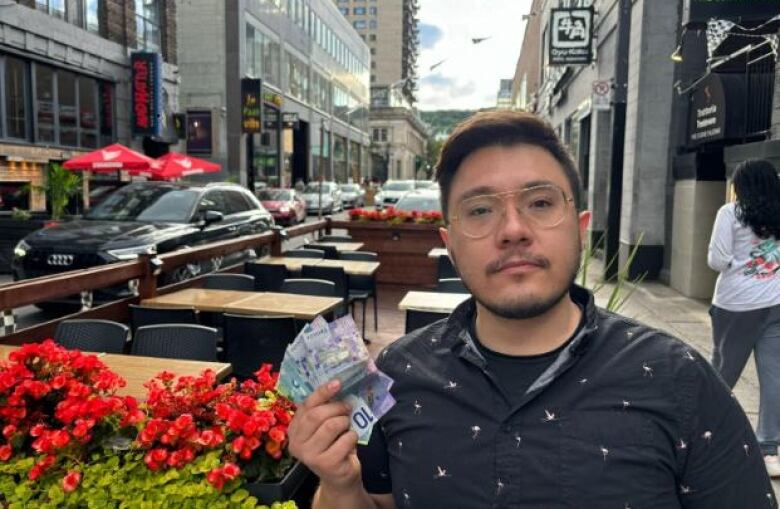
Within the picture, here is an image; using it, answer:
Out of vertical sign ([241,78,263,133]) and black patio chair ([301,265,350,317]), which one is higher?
vertical sign ([241,78,263,133])

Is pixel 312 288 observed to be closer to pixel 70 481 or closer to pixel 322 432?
pixel 70 481

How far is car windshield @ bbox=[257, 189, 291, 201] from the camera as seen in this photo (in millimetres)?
24433

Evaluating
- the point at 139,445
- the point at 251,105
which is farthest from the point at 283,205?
the point at 139,445

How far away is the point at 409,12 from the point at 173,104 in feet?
419

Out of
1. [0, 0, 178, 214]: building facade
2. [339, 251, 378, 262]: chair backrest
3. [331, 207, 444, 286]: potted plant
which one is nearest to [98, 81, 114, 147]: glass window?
[0, 0, 178, 214]: building facade

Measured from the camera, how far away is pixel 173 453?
6.66ft

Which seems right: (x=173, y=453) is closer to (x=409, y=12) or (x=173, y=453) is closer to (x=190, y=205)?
(x=190, y=205)

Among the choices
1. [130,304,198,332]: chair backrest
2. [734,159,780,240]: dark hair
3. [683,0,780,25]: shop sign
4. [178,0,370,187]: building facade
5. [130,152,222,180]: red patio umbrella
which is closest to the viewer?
[734,159,780,240]: dark hair

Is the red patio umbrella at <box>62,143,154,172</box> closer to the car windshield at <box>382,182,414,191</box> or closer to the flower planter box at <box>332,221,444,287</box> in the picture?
the flower planter box at <box>332,221,444,287</box>

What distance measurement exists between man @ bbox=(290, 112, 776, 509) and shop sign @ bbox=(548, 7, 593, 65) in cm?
1536

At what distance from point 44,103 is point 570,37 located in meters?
15.4

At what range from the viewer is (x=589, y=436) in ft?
4.65

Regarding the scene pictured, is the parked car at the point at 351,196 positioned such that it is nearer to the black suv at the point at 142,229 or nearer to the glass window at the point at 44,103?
the glass window at the point at 44,103

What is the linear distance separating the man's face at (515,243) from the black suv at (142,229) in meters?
5.72
